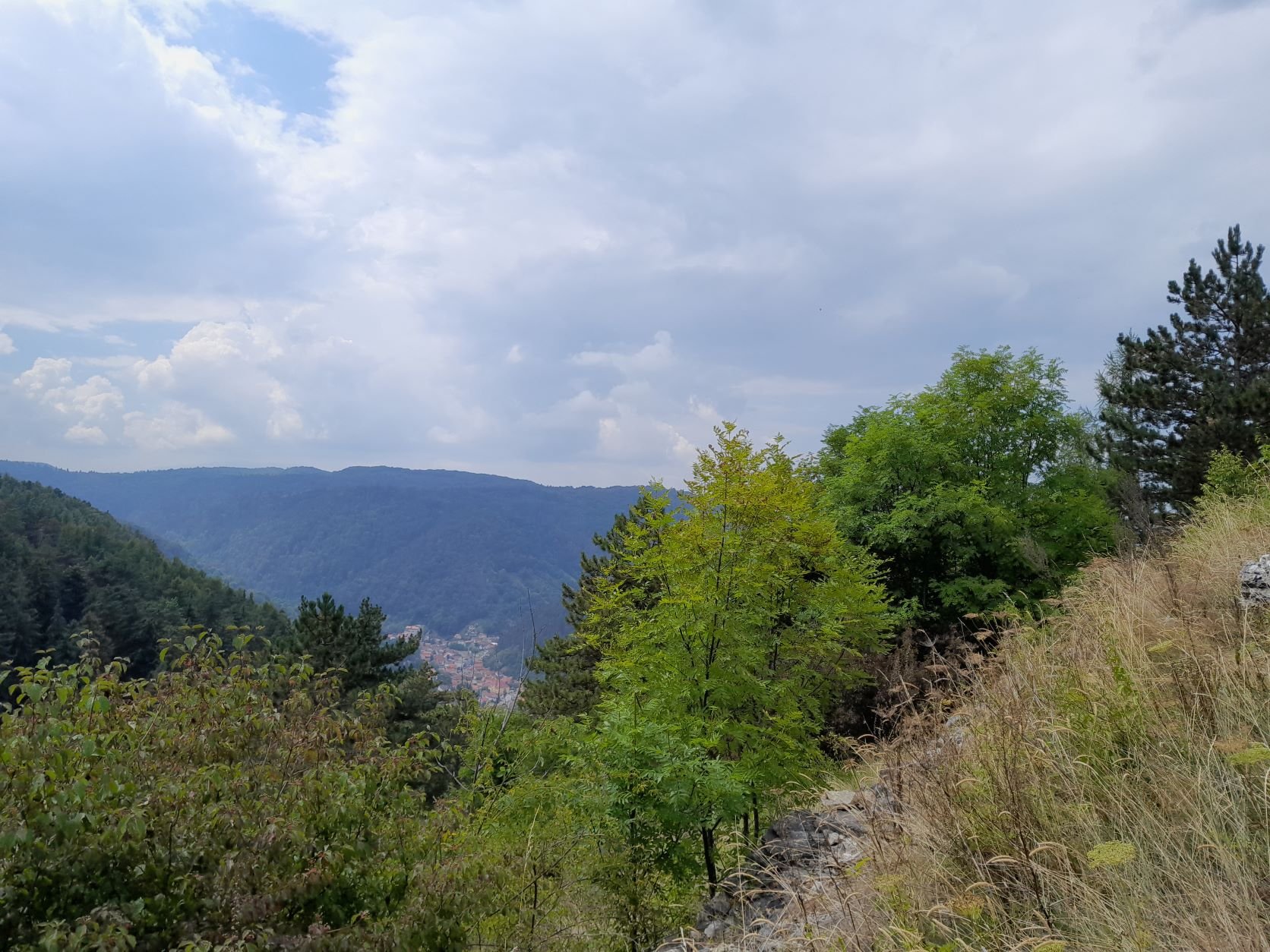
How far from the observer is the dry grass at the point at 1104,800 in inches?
101

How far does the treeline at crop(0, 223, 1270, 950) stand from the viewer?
132 inches

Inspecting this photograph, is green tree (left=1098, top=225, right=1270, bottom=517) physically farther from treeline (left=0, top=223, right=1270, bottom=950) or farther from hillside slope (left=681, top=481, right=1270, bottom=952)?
hillside slope (left=681, top=481, right=1270, bottom=952)

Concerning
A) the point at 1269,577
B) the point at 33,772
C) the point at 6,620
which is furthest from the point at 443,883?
the point at 6,620

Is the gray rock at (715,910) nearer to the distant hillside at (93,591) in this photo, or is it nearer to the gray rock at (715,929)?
the gray rock at (715,929)

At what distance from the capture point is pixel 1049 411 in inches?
747

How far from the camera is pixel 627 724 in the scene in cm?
756

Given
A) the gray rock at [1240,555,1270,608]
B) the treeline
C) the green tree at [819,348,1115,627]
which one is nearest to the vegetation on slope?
the gray rock at [1240,555,1270,608]

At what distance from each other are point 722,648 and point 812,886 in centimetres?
499

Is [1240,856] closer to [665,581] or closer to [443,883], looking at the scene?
[443,883]

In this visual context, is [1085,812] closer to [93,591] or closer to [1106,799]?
[1106,799]

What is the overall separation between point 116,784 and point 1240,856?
15.7 feet

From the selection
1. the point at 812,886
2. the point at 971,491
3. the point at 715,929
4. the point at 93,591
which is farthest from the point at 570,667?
the point at 93,591

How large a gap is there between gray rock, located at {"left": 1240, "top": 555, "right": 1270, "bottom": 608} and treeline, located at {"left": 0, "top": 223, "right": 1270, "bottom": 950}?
1467 mm

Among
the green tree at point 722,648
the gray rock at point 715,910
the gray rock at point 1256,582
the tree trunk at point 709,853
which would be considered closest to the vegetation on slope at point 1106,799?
the gray rock at point 1256,582
